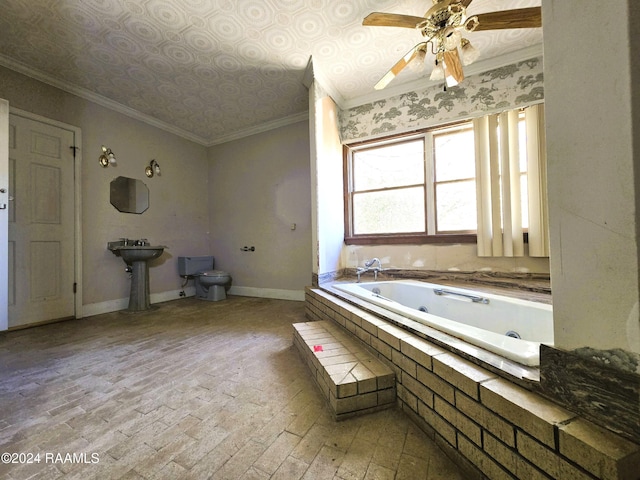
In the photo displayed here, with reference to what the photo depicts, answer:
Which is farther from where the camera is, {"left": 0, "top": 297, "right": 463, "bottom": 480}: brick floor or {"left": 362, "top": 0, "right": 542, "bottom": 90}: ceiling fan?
{"left": 362, "top": 0, "right": 542, "bottom": 90}: ceiling fan

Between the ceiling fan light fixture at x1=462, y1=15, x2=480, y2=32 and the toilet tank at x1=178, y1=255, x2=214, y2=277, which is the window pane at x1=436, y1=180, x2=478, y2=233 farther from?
the toilet tank at x1=178, y1=255, x2=214, y2=277

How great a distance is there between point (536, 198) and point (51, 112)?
15.8 ft

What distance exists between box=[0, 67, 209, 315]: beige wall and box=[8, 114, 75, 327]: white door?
0.14 m

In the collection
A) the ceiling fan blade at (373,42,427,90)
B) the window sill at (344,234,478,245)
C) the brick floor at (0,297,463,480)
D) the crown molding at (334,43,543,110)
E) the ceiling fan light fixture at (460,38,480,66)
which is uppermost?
the crown molding at (334,43,543,110)

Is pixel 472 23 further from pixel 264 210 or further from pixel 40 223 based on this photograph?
pixel 40 223

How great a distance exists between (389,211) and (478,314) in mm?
1593

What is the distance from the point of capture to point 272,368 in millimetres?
1600

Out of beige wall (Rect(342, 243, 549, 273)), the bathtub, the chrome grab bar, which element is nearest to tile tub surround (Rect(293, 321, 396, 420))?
the bathtub

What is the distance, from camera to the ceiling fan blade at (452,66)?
→ 185cm

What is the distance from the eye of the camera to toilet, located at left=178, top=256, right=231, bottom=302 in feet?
12.0

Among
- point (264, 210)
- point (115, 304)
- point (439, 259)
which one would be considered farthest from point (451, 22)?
point (115, 304)

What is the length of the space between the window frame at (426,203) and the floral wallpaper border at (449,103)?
3.4 inches

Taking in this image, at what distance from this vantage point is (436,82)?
276cm

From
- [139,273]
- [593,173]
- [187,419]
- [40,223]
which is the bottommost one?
[187,419]
